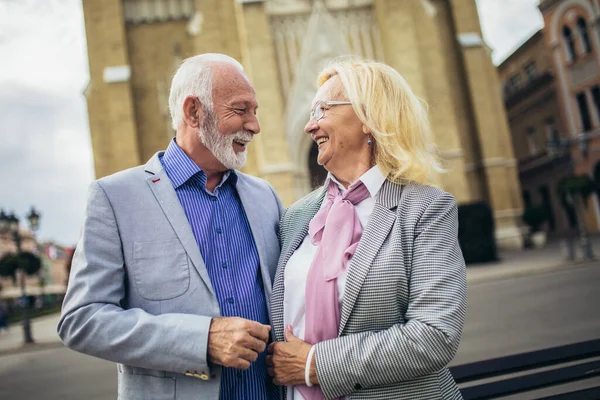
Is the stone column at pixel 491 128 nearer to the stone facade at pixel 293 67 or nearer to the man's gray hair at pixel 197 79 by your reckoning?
the stone facade at pixel 293 67

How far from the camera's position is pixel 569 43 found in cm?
2500

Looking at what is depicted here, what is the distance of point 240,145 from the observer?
7.78ft

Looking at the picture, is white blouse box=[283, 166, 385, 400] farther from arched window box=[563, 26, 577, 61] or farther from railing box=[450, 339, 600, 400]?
arched window box=[563, 26, 577, 61]

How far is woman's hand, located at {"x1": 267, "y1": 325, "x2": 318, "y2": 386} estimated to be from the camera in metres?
1.91

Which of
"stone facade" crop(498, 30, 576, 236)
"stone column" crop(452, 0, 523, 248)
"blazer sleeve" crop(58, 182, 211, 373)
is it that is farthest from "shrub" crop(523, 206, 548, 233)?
"blazer sleeve" crop(58, 182, 211, 373)

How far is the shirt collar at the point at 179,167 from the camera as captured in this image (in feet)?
7.59

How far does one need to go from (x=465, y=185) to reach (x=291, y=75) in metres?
7.95

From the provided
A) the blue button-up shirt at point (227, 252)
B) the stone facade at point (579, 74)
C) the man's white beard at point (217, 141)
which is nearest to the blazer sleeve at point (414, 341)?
the blue button-up shirt at point (227, 252)

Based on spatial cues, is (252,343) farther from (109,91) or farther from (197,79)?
(109,91)

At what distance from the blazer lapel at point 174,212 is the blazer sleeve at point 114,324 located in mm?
246

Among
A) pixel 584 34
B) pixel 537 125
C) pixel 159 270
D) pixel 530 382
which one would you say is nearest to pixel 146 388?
pixel 159 270

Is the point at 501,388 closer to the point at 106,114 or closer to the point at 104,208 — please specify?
the point at 104,208

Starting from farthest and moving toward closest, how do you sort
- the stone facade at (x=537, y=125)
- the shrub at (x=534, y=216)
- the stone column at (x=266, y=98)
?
the stone facade at (x=537, y=125) < the shrub at (x=534, y=216) < the stone column at (x=266, y=98)

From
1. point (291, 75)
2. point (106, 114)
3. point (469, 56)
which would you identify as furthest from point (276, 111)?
point (469, 56)
